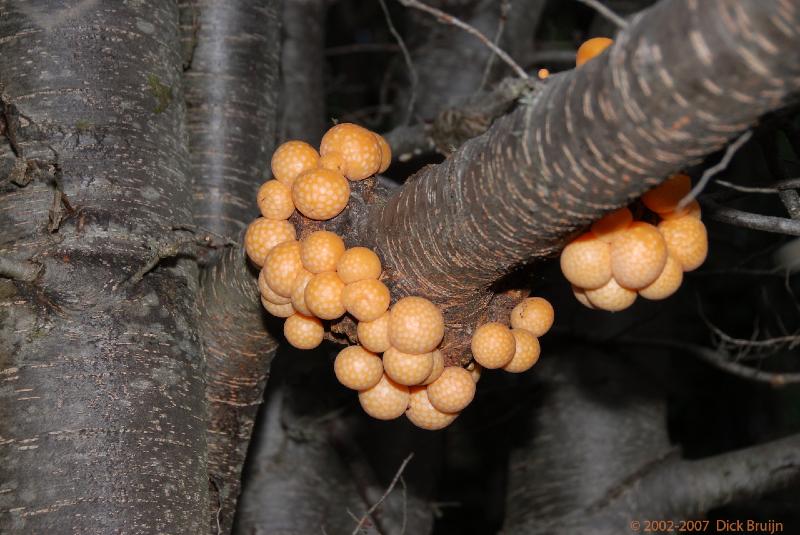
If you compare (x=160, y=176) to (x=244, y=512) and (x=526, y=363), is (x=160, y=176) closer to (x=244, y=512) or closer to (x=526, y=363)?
(x=526, y=363)

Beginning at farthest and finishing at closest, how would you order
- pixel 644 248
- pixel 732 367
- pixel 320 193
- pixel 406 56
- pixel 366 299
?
pixel 732 367
pixel 406 56
pixel 320 193
pixel 366 299
pixel 644 248

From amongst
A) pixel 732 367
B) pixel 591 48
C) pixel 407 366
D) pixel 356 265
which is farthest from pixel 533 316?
pixel 732 367

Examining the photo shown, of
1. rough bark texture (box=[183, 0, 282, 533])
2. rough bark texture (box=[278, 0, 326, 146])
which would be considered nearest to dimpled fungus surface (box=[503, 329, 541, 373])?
rough bark texture (box=[183, 0, 282, 533])

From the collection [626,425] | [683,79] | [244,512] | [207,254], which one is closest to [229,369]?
[207,254]

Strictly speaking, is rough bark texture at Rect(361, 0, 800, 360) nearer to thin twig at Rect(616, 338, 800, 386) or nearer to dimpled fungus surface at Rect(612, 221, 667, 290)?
dimpled fungus surface at Rect(612, 221, 667, 290)

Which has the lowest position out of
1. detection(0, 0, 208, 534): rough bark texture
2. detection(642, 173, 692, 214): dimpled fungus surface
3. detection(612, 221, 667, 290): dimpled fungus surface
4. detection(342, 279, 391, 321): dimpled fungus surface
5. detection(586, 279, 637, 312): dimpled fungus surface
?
detection(0, 0, 208, 534): rough bark texture

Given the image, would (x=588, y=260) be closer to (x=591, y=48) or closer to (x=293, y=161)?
(x=591, y=48)
